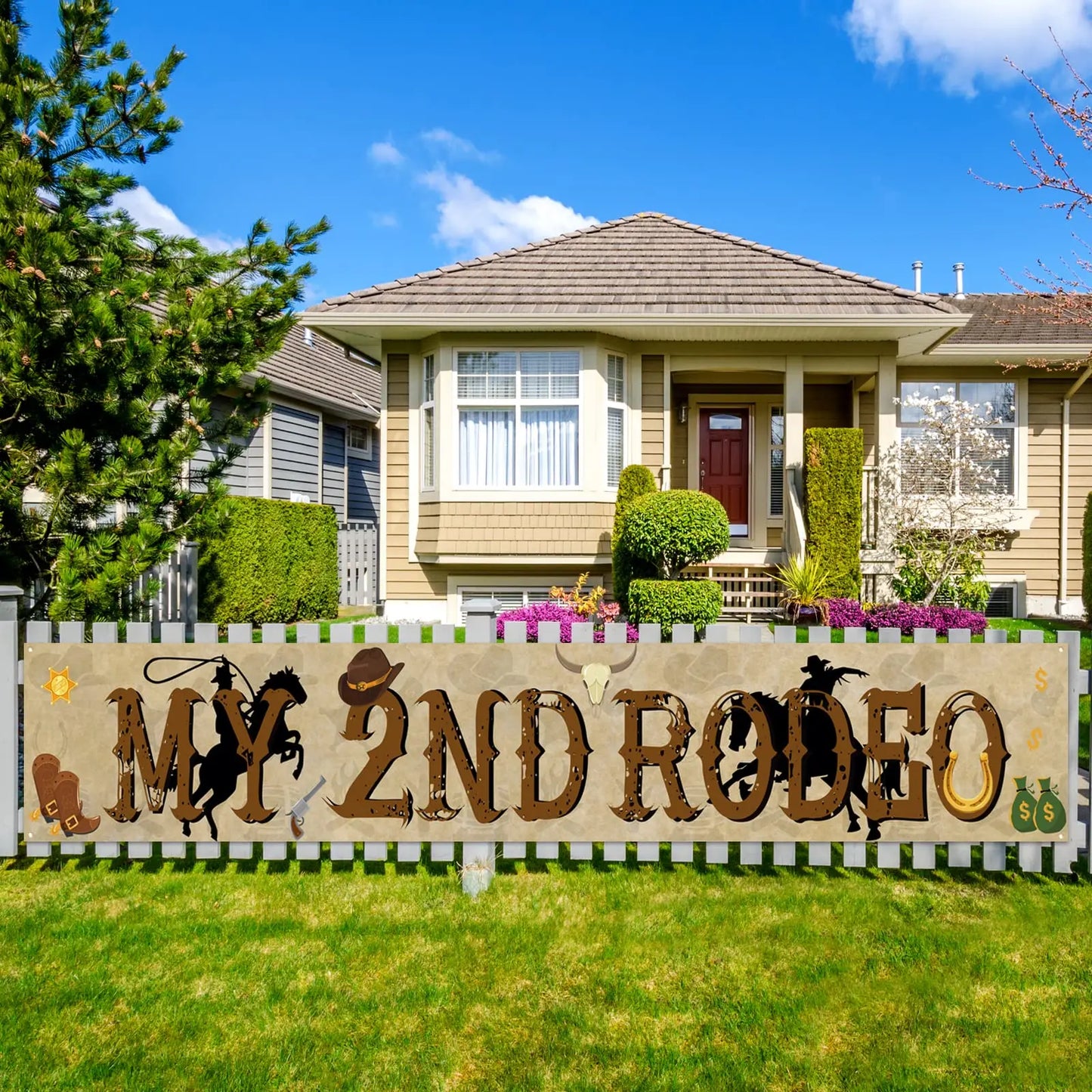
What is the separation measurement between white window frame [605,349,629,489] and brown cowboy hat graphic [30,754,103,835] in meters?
8.00

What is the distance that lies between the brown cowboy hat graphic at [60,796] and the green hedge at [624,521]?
6.57 m

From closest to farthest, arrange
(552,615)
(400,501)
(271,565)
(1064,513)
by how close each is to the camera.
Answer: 1. (552,615)
2. (400,501)
3. (271,565)
4. (1064,513)

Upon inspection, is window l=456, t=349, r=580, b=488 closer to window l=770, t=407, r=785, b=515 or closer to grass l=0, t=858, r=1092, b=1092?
window l=770, t=407, r=785, b=515

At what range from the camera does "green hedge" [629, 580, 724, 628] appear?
8.29 m

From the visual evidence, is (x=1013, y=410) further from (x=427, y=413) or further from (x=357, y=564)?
(x=357, y=564)

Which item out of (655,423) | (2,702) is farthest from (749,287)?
(2,702)

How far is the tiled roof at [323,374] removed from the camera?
15.8m

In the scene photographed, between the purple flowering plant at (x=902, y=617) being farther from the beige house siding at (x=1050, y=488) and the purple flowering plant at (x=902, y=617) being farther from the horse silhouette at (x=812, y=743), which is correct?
the horse silhouette at (x=812, y=743)

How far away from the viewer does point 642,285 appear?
34.7 feet

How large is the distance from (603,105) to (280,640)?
15.0 m

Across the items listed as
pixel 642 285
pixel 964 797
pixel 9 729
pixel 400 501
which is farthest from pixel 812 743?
pixel 642 285

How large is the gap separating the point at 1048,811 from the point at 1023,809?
0.36 ft

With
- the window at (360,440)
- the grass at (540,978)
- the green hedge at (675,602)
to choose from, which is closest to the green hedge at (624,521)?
the green hedge at (675,602)

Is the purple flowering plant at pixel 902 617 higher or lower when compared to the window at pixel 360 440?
lower
